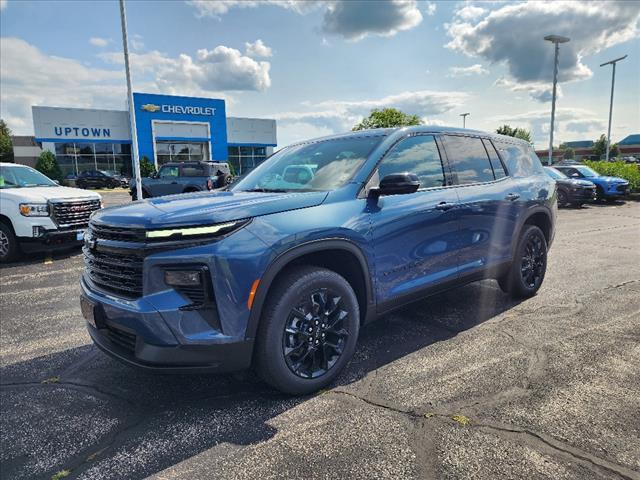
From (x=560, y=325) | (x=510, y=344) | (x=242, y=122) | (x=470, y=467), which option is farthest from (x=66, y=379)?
(x=242, y=122)

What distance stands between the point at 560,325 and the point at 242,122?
4798cm

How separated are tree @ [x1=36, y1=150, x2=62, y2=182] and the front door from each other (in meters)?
40.5

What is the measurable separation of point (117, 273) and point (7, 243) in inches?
257

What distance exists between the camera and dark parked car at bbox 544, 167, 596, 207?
16000 mm

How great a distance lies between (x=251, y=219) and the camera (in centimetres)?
262

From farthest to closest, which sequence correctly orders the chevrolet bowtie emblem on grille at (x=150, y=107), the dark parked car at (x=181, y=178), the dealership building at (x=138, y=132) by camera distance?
the chevrolet bowtie emblem on grille at (x=150, y=107), the dealership building at (x=138, y=132), the dark parked car at (x=181, y=178)

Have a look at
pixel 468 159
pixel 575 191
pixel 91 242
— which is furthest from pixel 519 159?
pixel 575 191

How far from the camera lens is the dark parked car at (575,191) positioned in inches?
630

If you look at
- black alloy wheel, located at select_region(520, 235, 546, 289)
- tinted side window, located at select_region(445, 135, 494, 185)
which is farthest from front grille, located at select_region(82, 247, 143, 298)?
black alloy wheel, located at select_region(520, 235, 546, 289)

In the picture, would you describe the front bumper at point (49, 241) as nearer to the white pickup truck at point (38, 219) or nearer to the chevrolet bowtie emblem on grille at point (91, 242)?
the white pickup truck at point (38, 219)

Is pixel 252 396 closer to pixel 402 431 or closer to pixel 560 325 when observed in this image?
pixel 402 431

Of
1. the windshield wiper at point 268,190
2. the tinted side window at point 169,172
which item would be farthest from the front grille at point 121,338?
the tinted side window at point 169,172

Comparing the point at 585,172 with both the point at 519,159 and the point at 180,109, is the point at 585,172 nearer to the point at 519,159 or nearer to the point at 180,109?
the point at 519,159

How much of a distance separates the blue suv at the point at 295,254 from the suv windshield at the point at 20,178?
653 cm
